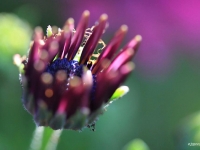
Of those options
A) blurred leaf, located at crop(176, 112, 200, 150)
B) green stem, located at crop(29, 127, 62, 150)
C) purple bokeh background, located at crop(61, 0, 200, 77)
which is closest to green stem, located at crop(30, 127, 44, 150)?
green stem, located at crop(29, 127, 62, 150)

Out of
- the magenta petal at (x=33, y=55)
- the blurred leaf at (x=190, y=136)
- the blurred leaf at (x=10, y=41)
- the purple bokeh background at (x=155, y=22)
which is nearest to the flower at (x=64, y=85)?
the magenta petal at (x=33, y=55)

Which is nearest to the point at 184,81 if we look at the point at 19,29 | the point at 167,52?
the point at 167,52

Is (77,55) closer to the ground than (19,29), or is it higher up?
closer to the ground

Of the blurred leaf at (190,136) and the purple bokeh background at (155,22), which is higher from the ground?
the purple bokeh background at (155,22)

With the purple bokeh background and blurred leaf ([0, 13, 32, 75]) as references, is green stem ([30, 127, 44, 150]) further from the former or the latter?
the purple bokeh background

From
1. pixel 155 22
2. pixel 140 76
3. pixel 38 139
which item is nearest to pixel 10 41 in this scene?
pixel 38 139

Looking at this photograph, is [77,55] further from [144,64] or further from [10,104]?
[144,64]

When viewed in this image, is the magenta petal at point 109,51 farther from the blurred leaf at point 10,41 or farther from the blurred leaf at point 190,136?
the blurred leaf at point 10,41

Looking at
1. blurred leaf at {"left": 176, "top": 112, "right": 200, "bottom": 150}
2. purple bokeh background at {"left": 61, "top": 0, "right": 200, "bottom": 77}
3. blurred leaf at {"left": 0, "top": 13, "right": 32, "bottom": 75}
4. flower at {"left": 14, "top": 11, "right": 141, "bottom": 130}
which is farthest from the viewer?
purple bokeh background at {"left": 61, "top": 0, "right": 200, "bottom": 77}
